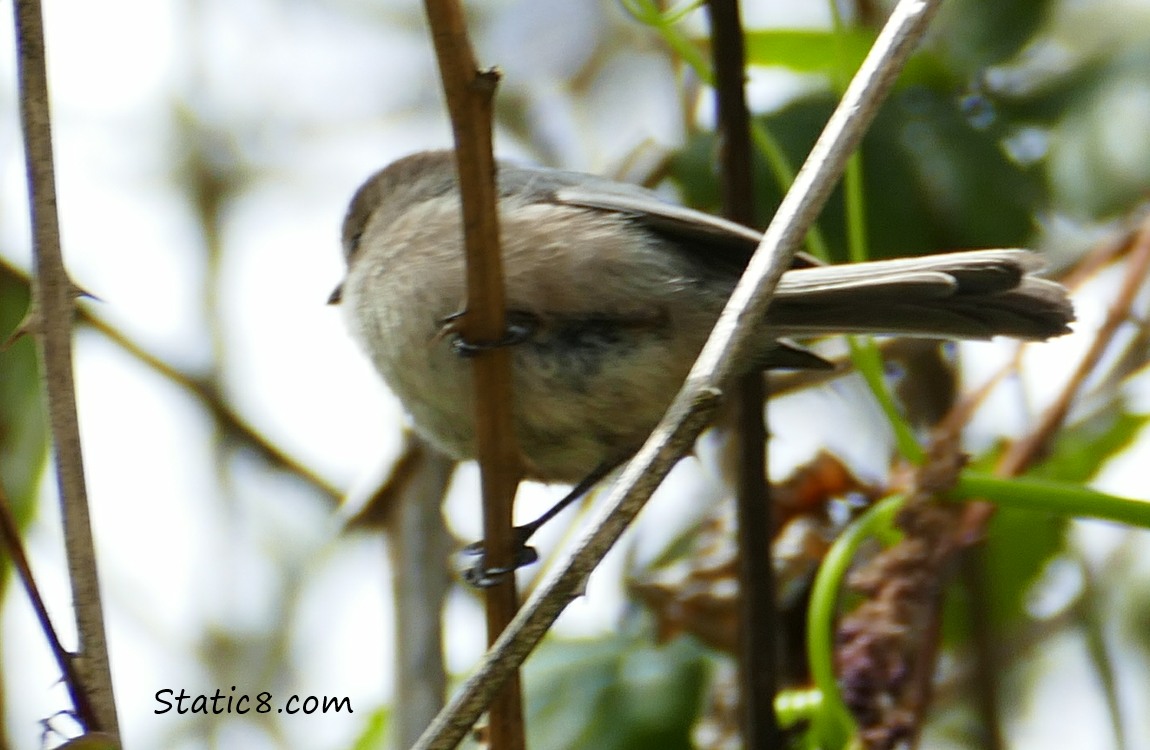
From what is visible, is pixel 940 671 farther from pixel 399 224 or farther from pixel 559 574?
pixel 559 574

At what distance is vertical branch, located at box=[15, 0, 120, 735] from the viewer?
1.50 metres

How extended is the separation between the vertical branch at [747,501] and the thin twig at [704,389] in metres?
0.76

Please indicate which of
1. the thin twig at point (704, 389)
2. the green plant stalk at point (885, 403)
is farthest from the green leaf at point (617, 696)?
the thin twig at point (704, 389)

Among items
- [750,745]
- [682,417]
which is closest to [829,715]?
[750,745]

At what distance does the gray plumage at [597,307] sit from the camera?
7.74ft

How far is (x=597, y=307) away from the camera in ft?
8.32

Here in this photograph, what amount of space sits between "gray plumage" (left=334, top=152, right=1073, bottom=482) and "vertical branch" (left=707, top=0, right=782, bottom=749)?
156mm

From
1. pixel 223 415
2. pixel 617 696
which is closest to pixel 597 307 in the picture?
pixel 617 696

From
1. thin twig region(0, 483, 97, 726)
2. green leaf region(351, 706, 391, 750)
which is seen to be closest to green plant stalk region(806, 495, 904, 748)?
green leaf region(351, 706, 391, 750)

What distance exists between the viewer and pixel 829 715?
230 centimetres

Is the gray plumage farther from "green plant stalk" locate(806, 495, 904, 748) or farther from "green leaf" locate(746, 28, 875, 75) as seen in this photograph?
"green leaf" locate(746, 28, 875, 75)

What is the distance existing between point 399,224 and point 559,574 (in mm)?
1523

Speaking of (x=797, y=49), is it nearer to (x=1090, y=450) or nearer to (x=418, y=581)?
(x=1090, y=450)

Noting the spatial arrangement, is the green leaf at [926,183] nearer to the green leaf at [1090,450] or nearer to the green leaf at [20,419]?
the green leaf at [1090,450]
